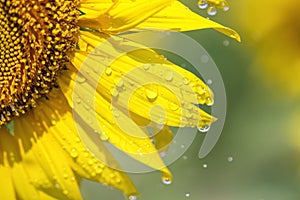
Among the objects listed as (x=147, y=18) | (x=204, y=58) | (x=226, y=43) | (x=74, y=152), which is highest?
(x=226, y=43)

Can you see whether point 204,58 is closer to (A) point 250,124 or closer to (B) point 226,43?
(B) point 226,43

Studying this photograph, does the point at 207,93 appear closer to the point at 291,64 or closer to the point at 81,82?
the point at 81,82

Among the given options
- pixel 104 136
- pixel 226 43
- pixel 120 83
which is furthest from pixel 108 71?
pixel 226 43

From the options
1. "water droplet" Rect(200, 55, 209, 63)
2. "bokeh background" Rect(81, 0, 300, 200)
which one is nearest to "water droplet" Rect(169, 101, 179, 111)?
"water droplet" Rect(200, 55, 209, 63)

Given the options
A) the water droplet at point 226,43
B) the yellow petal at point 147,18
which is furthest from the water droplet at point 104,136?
the water droplet at point 226,43

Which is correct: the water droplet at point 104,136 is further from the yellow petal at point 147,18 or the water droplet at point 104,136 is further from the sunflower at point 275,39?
the sunflower at point 275,39

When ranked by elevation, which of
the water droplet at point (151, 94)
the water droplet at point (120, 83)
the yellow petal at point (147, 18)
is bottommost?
the water droplet at point (151, 94)

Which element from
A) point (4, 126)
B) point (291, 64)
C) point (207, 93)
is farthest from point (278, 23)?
point (4, 126)

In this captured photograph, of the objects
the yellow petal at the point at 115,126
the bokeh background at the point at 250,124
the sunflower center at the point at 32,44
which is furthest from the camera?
the bokeh background at the point at 250,124
